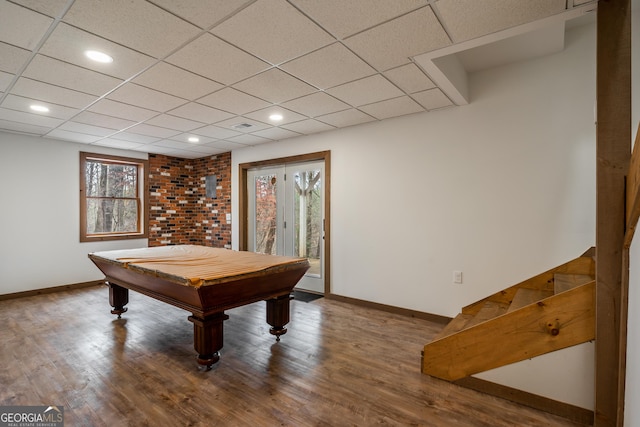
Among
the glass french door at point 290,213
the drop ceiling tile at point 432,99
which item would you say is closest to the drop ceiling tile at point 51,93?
the glass french door at point 290,213

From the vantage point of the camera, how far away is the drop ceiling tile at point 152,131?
4234mm

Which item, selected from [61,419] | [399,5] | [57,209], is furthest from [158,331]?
[399,5]

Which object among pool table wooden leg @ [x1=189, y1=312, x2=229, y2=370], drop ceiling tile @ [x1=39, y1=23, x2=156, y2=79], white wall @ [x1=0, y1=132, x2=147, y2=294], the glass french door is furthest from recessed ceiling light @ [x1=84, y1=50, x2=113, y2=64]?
white wall @ [x1=0, y1=132, x2=147, y2=294]

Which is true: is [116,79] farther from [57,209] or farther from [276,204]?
[57,209]

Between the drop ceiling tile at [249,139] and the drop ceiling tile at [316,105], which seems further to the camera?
the drop ceiling tile at [249,139]

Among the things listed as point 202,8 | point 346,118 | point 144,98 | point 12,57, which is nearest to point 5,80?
point 12,57

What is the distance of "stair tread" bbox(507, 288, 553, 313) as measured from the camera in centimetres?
226

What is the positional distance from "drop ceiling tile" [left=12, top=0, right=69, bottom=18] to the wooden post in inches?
121

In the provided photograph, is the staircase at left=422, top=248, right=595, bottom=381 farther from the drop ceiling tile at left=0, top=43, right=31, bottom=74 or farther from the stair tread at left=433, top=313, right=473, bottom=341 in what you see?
the drop ceiling tile at left=0, top=43, right=31, bottom=74

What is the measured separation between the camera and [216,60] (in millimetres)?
2398

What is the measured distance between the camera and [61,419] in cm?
189

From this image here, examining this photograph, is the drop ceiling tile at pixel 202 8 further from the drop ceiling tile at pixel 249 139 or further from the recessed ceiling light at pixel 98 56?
the drop ceiling tile at pixel 249 139

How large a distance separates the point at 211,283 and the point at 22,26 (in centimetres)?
204

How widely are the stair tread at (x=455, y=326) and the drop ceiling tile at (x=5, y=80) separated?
13.7 ft
